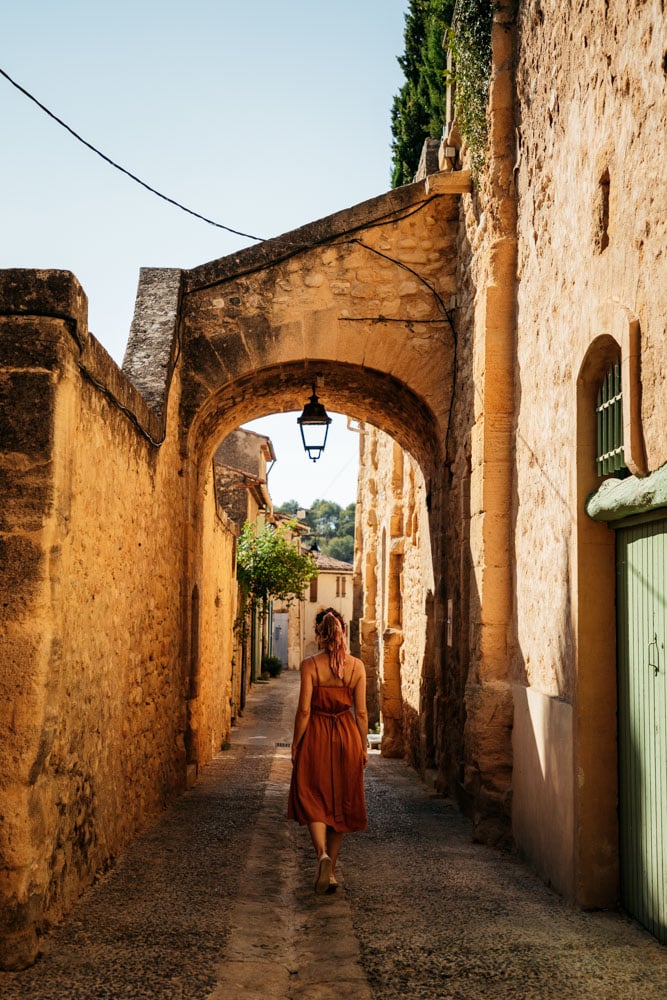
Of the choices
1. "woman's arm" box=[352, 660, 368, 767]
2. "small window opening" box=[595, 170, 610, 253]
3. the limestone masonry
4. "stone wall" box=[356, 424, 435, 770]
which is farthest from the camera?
"stone wall" box=[356, 424, 435, 770]

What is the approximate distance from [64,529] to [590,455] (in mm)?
2424

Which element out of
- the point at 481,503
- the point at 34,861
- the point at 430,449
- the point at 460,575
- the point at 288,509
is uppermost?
the point at 288,509

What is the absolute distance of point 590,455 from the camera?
462 centimetres

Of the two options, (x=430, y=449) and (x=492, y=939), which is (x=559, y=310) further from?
(x=430, y=449)

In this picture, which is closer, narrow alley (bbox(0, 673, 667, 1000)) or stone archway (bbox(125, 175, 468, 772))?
narrow alley (bbox(0, 673, 667, 1000))

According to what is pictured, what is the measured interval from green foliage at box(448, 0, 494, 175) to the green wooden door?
3.84 metres

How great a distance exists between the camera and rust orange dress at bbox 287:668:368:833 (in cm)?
492

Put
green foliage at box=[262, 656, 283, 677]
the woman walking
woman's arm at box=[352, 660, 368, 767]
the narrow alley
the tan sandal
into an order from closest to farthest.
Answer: the narrow alley
the tan sandal
the woman walking
woman's arm at box=[352, 660, 368, 767]
green foliage at box=[262, 656, 283, 677]

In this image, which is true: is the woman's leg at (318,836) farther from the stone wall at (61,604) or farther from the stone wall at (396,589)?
the stone wall at (396,589)

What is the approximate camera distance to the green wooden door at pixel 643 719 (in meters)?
3.76

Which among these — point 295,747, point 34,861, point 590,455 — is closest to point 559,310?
point 590,455

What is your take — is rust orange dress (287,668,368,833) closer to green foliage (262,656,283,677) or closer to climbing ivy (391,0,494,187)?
climbing ivy (391,0,494,187)

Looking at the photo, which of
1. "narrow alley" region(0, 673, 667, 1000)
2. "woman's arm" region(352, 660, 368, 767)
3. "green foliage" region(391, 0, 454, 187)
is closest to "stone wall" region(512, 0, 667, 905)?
"narrow alley" region(0, 673, 667, 1000)

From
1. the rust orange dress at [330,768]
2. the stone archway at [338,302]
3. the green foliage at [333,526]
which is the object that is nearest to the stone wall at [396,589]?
the stone archway at [338,302]
